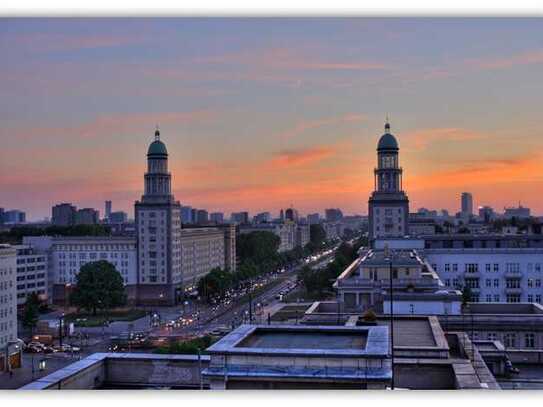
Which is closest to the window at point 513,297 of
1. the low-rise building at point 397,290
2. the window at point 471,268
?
the window at point 471,268

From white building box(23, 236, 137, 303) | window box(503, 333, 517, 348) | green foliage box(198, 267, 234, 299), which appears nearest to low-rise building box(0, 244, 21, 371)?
window box(503, 333, 517, 348)

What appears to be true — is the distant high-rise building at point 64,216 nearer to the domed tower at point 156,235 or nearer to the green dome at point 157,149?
the domed tower at point 156,235

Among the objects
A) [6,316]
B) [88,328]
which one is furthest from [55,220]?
[6,316]

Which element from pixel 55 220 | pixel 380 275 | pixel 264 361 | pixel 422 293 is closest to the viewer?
pixel 264 361

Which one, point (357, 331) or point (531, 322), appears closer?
point (357, 331)

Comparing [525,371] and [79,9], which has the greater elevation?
[79,9]

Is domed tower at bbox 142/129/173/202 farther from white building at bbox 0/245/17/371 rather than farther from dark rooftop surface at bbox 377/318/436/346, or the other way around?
dark rooftop surface at bbox 377/318/436/346
